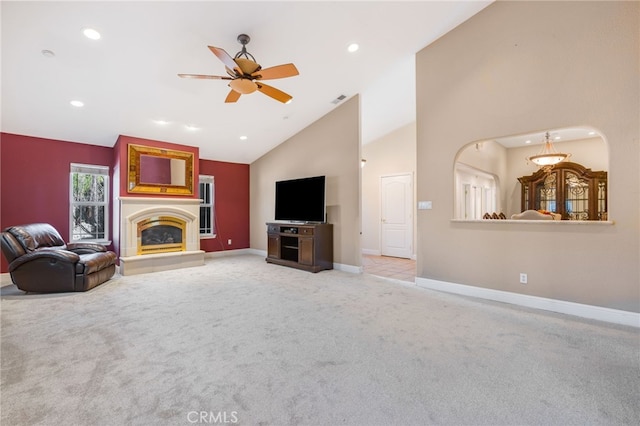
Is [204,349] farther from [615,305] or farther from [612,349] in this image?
[615,305]

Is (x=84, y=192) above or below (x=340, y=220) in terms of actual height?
above

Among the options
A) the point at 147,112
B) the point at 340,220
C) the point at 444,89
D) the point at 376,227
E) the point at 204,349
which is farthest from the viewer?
the point at 376,227

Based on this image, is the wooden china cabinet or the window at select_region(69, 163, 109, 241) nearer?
the wooden china cabinet

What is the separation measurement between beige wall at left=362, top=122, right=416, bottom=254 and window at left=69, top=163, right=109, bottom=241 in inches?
244

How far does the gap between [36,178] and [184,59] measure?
399cm

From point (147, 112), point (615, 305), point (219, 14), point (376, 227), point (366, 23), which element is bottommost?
point (615, 305)

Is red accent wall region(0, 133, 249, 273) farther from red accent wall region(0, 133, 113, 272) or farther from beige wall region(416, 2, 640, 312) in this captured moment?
beige wall region(416, 2, 640, 312)

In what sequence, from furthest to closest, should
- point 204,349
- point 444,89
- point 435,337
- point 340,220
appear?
point 340,220 < point 444,89 < point 435,337 < point 204,349

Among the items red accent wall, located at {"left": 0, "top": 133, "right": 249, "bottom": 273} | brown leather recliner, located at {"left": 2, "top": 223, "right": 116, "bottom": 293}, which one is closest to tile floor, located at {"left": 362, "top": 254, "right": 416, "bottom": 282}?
red accent wall, located at {"left": 0, "top": 133, "right": 249, "bottom": 273}

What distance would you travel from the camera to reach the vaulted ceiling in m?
2.99

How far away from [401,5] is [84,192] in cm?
665

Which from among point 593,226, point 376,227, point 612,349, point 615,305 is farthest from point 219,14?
point 376,227

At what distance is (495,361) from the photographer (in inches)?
86.4

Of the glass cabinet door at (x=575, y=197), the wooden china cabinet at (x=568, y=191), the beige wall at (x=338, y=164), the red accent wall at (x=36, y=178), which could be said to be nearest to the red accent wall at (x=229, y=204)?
the beige wall at (x=338, y=164)
